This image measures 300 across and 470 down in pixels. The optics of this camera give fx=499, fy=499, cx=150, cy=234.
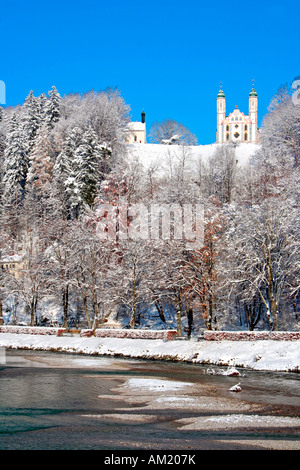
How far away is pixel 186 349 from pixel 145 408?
659 inches

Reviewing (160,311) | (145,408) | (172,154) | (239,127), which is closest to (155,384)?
(145,408)

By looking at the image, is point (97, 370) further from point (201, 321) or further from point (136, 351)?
point (201, 321)

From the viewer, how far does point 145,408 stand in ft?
65.7

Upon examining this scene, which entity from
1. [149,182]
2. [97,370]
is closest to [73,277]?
[97,370]

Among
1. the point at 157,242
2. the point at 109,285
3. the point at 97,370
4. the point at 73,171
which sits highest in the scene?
the point at 73,171

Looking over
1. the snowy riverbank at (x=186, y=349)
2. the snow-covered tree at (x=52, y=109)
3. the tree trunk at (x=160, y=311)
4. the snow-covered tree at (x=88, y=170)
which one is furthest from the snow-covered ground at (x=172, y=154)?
the snowy riverbank at (x=186, y=349)

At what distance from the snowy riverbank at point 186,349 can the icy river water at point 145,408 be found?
1.67 m

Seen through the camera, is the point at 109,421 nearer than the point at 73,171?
Yes

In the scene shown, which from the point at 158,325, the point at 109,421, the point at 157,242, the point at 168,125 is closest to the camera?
the point at 109,421

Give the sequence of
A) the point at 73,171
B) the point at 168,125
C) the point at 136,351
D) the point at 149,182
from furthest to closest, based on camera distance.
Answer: the point at 168,125
the point at 149,182
the point at 73,171
the point at 136,351

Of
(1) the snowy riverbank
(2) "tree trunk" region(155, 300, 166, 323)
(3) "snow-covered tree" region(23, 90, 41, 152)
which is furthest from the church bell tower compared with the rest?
(1) the snowy riverbank

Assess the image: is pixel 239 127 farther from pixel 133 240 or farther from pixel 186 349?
pixel 186 349
